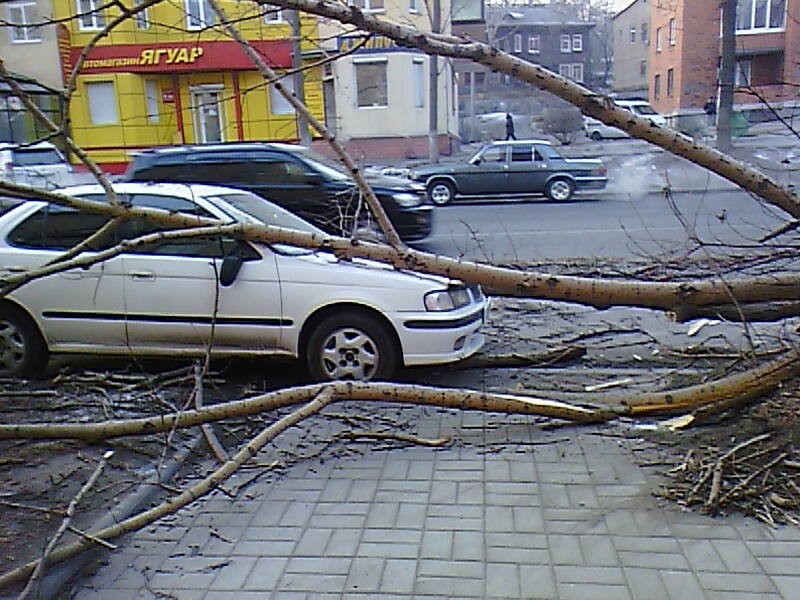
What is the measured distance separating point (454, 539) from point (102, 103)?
2960 centimetres

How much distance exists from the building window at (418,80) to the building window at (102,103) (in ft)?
38.3

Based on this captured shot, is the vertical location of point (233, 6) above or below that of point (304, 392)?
above

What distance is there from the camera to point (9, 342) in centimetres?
617

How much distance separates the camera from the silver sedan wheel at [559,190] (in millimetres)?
18344

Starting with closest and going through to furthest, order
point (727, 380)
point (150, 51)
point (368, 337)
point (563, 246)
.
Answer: point (727, 380) → point (368, 337) → point (563, 246) → point (150, 51)

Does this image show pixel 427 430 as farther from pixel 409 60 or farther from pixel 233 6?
pixel 409 60

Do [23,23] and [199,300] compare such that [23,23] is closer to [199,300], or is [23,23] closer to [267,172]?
[199,300]

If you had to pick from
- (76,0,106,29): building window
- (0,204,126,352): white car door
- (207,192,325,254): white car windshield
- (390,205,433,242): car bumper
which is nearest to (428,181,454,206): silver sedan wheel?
(390,205,433,242): car bumper

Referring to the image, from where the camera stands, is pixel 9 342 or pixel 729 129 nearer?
pixel 9 342

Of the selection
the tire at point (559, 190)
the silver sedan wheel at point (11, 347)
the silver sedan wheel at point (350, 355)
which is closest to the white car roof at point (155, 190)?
the silver sedan wheel at point (11, 347)

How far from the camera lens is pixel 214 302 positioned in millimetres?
5672

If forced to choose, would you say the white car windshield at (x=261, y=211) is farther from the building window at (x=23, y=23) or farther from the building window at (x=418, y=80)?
the building window at (x=418, y=80)

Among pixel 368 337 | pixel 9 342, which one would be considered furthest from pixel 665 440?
pixel 9 342

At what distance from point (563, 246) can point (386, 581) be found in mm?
9590
